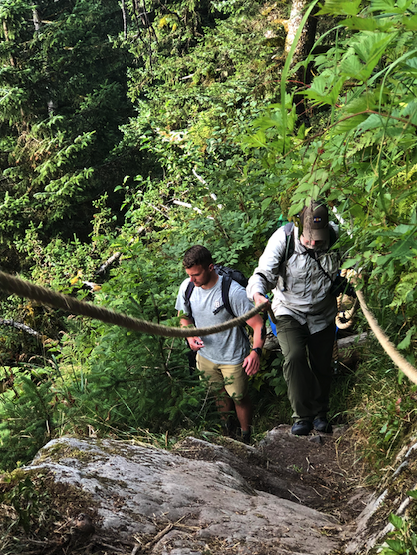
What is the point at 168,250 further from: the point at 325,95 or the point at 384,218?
the point at 325,95

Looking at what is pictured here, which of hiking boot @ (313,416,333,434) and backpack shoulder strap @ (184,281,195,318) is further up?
backpack shoulder strap @ (184,281,195,318)

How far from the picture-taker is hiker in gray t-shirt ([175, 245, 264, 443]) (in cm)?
480

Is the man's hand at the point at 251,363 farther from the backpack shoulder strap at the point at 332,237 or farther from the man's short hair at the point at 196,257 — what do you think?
the backpack shoulder strap at the point at 332,237

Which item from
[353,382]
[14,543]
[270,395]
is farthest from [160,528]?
[270,395]

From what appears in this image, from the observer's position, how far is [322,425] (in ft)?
16.1

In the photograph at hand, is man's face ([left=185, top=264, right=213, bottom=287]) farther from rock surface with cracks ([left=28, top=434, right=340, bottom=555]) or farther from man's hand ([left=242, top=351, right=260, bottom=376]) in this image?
rock surface with cracks ([left=28, top=434, right=340, bottom=555])

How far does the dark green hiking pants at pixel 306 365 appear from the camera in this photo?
190 inches

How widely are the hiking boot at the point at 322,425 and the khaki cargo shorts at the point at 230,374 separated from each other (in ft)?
2.77

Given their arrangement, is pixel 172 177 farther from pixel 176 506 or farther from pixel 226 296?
pixel 176 506

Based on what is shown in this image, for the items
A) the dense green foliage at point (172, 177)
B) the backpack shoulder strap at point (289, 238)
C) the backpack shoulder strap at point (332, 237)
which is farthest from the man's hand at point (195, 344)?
the backpack shoulder strap at point (332, 237)

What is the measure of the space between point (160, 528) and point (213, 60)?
1473cm

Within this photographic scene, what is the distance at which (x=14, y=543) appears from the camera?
5.90 feet

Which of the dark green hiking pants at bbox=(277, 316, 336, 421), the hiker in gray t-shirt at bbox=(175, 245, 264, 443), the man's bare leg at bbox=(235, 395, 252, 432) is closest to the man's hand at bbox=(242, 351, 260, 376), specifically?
the hiker in gray t-shirt at bbox=(175, 245, 264, 443)

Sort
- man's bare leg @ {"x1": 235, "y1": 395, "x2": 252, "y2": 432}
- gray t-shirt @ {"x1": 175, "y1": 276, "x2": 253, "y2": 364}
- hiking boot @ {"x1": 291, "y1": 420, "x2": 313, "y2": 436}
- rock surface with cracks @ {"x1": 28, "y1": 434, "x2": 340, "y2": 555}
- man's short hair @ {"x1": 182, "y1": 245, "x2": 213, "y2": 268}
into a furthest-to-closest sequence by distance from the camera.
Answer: man's bare leg @ {"x1": 235, "y1": 395, "x2": 252, "y2": 432} < gray t-shirt @ {"x1": 175, "y1": 276, "x2": 253, "y2": 364} < hiking boot @ {"x1": 291, "y1": 420, "x2": 313, "y2": 436} < man's short hair @ {"x1": 182, "y1": 245, "x2": 213, "y2": 268} < rock surface with cracks @ {"x1": 28, "y1": 434, "x2": 340, "y2": 555}
